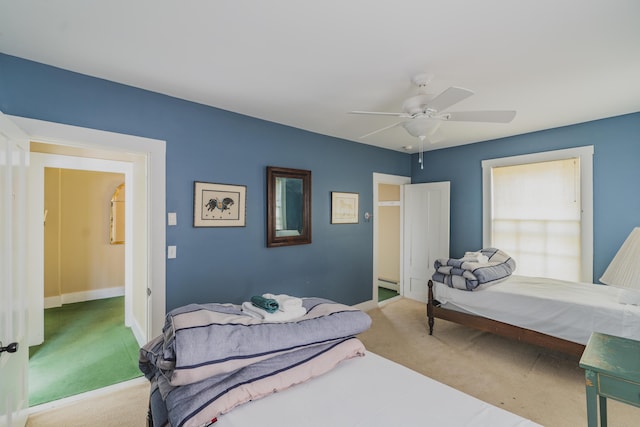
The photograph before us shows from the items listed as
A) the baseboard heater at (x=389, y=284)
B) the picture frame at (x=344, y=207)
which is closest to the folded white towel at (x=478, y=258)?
the picture frame at (x=344, y=207)

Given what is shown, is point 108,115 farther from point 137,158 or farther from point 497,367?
point 497,367

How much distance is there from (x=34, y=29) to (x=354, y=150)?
3.45 m

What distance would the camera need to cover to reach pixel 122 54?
199cm

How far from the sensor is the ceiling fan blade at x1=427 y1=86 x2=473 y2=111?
178 cm

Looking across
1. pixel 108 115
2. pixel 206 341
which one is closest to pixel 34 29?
pixel 108 115

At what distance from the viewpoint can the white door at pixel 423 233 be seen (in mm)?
4688

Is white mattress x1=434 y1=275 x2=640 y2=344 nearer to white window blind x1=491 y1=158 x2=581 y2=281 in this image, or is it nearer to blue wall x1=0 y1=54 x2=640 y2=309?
white window blind x1=491 y1=158 x2=581 y2=281

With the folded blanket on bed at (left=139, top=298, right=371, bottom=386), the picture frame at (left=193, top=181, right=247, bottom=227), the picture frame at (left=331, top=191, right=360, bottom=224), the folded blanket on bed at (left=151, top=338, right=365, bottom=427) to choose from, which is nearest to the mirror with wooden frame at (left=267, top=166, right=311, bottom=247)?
the picture frame at (left=193, top=181, right=247, bottom=227)

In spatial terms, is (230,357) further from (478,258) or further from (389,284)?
(389,284)

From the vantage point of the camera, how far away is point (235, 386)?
46.2 inches

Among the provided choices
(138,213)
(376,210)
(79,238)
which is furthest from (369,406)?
(79,238)

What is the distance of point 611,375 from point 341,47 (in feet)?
7.53

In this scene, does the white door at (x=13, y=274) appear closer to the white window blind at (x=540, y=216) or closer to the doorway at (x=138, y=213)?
the doorway at (x=138, y=213)

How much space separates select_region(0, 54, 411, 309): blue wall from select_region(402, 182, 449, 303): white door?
978 millimetres
